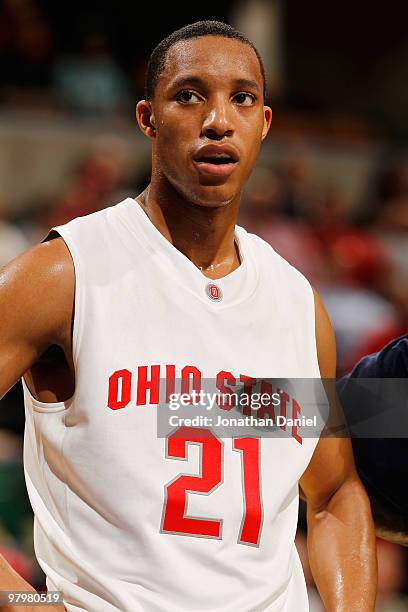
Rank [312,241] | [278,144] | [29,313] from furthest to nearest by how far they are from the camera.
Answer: [278,144]
[312,241]
[29,313]

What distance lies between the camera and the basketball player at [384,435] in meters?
2.34

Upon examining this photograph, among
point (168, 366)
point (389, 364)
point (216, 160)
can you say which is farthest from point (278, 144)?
point (168, 366)

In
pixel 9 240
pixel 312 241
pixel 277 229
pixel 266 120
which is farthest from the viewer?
pixel 312 241

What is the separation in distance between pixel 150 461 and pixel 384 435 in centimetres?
72

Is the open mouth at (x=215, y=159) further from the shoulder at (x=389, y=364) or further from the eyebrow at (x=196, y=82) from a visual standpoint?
the shoulder at (x=389, y=364)

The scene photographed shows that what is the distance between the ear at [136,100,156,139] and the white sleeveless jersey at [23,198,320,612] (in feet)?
0.57

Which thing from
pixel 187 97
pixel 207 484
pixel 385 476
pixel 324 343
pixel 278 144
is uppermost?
pixel 278 144

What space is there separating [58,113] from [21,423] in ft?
11.1

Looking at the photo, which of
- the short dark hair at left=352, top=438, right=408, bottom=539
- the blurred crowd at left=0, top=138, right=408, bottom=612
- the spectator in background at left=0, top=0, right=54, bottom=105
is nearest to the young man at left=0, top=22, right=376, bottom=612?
the short dark hair at left=352, top=438, right=408, bottom=539

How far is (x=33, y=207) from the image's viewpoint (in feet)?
20.0

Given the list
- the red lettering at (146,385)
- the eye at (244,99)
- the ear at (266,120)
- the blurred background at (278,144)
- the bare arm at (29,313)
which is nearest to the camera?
the bare arm at (29,313)

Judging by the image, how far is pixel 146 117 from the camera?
2.10 metres

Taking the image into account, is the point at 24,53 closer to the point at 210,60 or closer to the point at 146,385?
the point at 210,60

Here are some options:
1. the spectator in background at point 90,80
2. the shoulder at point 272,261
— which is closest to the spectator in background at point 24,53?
the spectator in background at point 90,80
